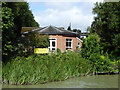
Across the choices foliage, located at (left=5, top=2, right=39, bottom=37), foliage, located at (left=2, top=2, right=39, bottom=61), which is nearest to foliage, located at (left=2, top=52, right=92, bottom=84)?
foliage, located at (left=2, top=2, right=39, bottom=61)

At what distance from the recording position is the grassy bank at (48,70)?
9.90 metres

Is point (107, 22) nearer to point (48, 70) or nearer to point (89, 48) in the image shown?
point (89, 48)

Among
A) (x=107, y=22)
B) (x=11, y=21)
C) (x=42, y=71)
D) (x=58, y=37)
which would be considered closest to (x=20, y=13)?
(x=11, y=21)

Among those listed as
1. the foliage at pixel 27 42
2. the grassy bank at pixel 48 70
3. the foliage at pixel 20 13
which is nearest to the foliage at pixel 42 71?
the grassy bank at pixel 48 70

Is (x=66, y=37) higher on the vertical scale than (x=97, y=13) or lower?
lower

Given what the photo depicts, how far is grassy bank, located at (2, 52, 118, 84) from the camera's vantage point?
9898mm

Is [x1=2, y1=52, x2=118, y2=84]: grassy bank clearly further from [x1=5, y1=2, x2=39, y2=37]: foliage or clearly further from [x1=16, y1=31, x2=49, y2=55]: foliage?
[x1=5, y1=2, x2=39, y2=37]: foliage

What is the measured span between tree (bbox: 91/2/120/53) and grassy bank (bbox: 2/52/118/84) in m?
3.94

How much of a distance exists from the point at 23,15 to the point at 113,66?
874 cm

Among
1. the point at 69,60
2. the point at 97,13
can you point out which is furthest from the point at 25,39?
the point at 97,13

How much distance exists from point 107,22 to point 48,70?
28.5 ft

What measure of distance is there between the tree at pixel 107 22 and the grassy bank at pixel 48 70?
3.94 meters

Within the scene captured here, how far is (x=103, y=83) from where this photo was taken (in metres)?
10.8

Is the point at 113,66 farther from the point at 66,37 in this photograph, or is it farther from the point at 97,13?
the point at 66,37
